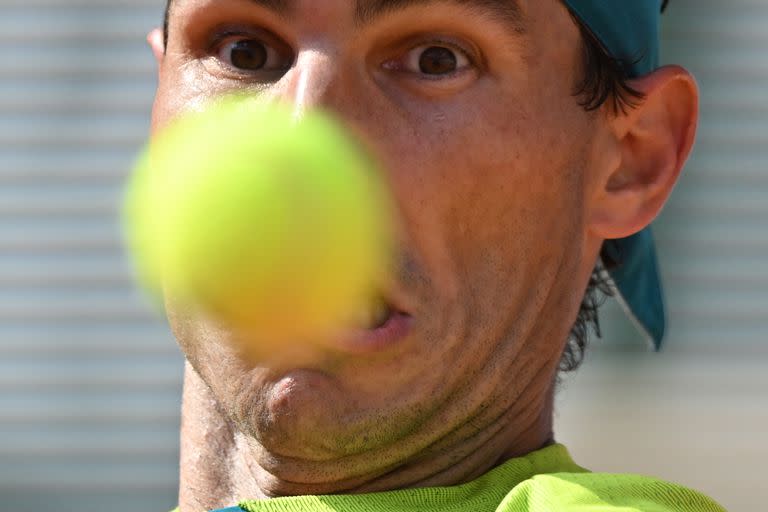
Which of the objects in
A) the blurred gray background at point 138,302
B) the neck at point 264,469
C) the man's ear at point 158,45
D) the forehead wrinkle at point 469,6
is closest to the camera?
the forehead wrinkle at point 469,6

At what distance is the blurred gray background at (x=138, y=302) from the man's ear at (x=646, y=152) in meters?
3.28

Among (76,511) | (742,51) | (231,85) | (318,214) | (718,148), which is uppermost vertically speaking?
(742,51)

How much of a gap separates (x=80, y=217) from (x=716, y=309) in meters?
2.72

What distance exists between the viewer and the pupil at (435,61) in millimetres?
2143

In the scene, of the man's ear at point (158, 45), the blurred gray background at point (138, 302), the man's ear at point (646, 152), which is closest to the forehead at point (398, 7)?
the man's ear at point (646, 152)

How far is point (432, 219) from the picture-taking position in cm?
205

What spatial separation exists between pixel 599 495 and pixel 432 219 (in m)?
0.44

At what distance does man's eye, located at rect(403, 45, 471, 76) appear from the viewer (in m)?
2.14

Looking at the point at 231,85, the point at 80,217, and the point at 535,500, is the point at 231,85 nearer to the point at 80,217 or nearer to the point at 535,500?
the point at 535,500

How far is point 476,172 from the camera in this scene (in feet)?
6.93

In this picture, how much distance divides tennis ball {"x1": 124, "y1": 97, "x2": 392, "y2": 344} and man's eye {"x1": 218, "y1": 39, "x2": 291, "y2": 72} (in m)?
0.10

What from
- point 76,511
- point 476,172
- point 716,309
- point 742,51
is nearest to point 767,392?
point 716,309

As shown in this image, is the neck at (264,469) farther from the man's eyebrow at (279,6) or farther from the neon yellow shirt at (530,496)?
the man's eyebrow at (279,6)

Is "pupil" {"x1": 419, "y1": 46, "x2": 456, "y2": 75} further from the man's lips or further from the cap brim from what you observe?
the cap brim
